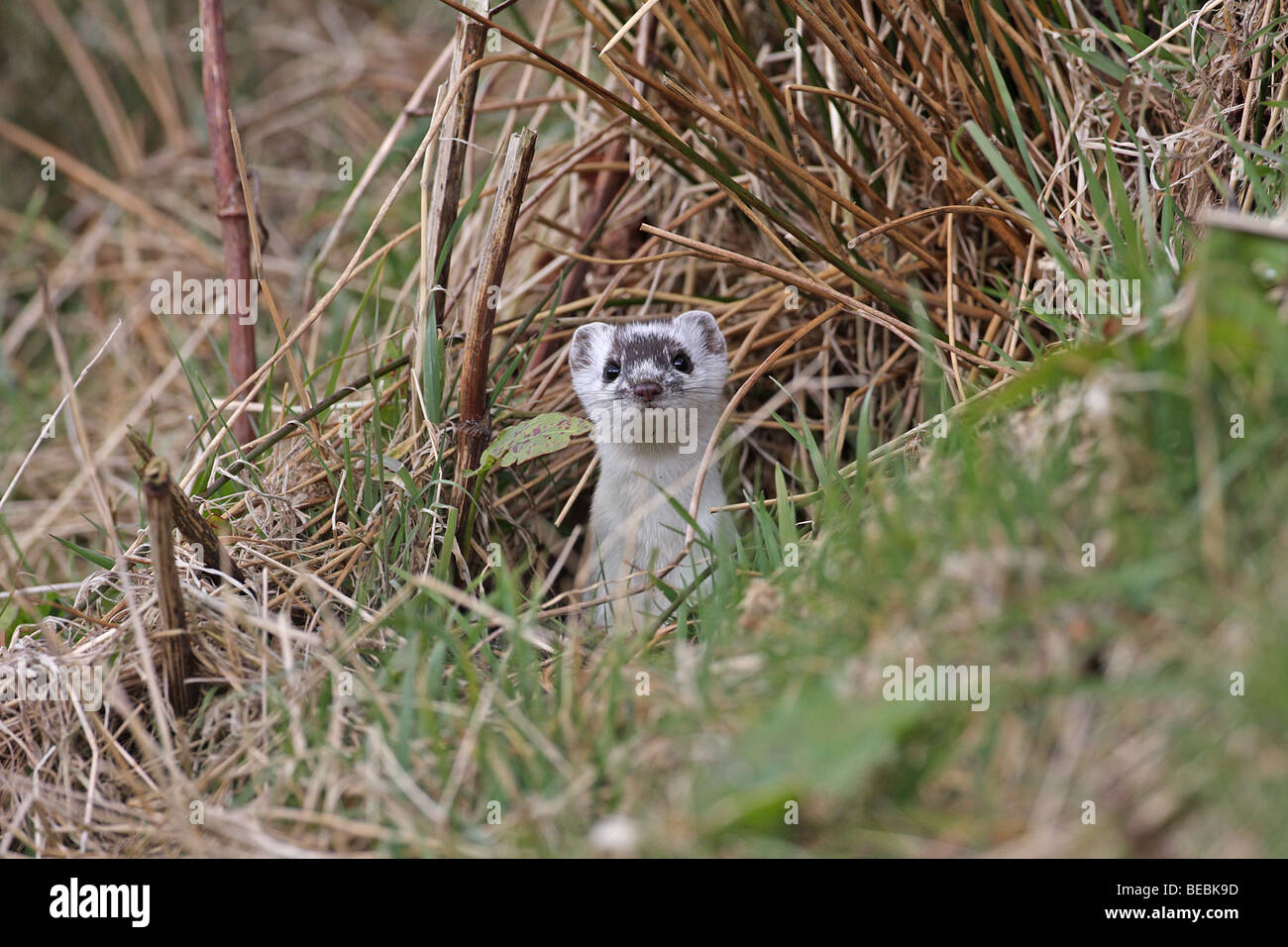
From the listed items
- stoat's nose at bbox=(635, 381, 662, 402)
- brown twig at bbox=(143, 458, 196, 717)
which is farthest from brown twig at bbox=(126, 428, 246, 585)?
stoat's nose at bbox=(635, 381, 662, 402)

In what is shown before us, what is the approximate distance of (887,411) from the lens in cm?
466

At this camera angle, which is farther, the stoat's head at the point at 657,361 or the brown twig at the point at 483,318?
the stoat's head at the point at 657,361

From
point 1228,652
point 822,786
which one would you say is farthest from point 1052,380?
point 822,786

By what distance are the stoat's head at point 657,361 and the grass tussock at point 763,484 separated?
0.17 metres

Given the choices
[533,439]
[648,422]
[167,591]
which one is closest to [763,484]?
[648,422]

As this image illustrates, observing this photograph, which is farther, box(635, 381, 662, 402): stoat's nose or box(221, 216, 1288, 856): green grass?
box(635, 381, 662, 402): stoat's nose

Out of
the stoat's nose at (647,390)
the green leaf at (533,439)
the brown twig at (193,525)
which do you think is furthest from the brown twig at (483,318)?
the brown twig at (193,525)

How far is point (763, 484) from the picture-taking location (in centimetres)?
516

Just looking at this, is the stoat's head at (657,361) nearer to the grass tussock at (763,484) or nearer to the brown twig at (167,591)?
the grass tussock at (763,484)

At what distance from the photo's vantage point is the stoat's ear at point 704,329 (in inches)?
183

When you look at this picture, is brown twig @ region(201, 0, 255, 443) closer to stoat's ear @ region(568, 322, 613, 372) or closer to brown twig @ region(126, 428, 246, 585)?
brown twig @ region(126, 428, 246, 585)

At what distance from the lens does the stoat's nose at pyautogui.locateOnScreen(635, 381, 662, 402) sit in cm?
441
